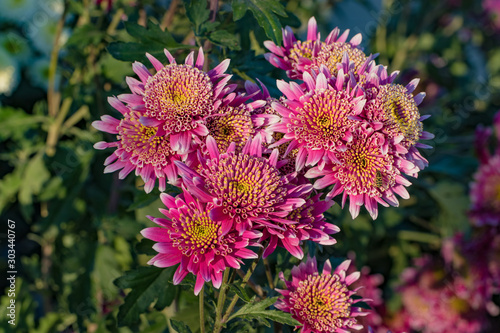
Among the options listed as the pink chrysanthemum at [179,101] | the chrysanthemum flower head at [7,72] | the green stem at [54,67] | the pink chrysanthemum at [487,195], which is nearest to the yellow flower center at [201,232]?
the pink chrysanthemum at [179,101]

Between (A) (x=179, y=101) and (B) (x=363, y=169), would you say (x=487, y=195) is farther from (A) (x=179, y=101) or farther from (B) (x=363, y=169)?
(A) (x=179, y=101)

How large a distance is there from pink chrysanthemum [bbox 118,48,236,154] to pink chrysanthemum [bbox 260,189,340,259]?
19cm

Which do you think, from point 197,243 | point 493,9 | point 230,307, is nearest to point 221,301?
point 230,307

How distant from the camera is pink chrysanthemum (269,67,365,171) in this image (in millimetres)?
740

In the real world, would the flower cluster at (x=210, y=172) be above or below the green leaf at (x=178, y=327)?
above

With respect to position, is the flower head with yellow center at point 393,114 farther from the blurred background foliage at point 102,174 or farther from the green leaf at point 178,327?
the green leaf at point 178,327

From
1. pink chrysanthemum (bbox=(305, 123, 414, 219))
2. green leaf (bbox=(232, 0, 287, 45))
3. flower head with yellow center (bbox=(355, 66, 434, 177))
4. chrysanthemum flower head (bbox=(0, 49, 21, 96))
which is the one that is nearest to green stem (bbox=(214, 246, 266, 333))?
pink chrysanthemum (bbox=(305, 123, 414, 219))

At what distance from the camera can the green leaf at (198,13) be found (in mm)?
976

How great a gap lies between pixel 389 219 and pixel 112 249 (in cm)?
105

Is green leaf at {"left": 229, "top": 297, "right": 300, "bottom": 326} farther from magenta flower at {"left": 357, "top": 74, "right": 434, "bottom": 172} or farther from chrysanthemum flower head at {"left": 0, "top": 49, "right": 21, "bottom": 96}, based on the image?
chrysanthemum flower head at {"left": 0, "top": 49, "right": 21, "bottom": 96}

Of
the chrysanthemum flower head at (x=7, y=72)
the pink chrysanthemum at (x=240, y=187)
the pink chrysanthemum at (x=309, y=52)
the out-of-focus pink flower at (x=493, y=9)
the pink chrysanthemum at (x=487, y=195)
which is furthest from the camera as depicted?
the out-of-focus pink flower at (x=493, y=9)

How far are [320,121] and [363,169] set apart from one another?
0.35 ft

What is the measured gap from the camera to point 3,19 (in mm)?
1714

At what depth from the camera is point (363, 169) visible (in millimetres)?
753
